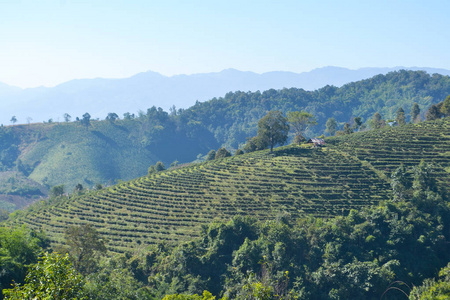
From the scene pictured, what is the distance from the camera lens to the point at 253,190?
2297 inches

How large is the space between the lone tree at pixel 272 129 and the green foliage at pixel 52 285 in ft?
194

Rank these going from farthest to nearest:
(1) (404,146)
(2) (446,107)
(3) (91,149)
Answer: (3) (91,149) → (2) (446,107) → (1) (404,146)

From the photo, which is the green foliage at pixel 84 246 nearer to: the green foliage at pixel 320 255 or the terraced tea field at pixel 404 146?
the green foliage at pixel 320 255

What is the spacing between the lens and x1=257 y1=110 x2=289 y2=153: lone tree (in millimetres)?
73438

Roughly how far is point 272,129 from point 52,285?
199ft

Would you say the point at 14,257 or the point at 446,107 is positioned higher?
the point at 446,107

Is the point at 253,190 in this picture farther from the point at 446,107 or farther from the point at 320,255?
the point at 446,107

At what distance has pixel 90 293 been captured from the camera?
23188 mm

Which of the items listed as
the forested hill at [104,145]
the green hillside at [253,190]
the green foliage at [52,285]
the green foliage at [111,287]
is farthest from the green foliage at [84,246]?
the forested hill at [104,145]

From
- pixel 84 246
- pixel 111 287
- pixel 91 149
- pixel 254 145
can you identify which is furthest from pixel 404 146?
pixel 91 149

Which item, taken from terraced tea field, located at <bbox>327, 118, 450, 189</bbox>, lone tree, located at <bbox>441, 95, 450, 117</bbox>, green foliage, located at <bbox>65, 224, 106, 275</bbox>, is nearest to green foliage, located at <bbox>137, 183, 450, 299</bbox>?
green foliage, located at <bbox>65, 224, 106, 275</bbox>

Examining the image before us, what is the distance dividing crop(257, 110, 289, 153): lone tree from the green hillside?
2.76m

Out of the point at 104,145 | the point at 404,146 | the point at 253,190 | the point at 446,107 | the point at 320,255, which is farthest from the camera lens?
the point at 104,145

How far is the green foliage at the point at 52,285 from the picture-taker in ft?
51.7
